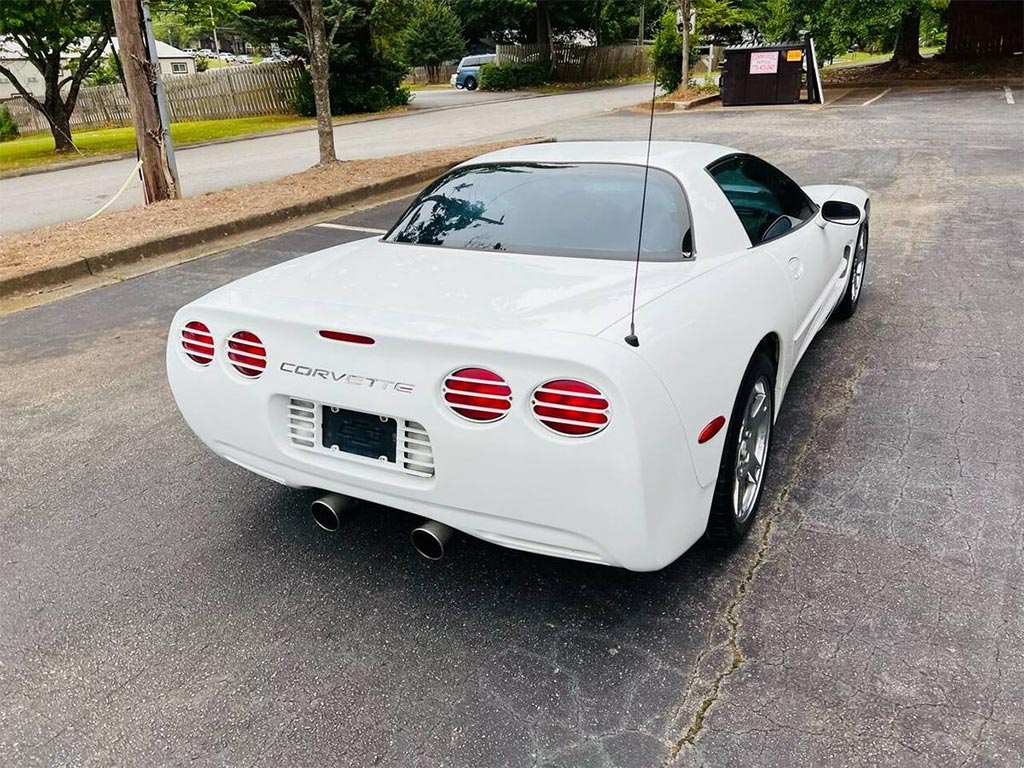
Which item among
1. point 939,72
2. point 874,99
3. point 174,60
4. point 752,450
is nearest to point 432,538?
point 752,450

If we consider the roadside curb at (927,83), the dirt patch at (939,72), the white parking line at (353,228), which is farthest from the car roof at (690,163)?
the dirt patch at (939,72)

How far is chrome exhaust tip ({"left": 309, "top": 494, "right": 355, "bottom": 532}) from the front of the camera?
283 centimetres

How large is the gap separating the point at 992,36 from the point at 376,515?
35993mm

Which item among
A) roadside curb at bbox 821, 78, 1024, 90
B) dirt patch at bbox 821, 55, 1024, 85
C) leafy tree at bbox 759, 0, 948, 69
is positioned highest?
leafy tree at bbox 759, 0, 948, 69

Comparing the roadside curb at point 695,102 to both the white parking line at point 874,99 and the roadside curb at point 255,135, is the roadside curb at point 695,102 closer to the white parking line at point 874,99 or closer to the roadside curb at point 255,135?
the white parking line at point 874,99

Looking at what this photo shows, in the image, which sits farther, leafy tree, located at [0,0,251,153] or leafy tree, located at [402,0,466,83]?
leafy tree, located at [402,0,466,83]

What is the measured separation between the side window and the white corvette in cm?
3

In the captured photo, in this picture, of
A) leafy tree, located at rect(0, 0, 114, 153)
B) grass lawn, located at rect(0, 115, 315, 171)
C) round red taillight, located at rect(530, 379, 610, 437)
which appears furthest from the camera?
grass lawn, located at rect(0, 115, 315, 171)

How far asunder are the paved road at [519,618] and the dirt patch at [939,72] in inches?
1053

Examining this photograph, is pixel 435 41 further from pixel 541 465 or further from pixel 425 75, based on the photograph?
pixel 541 465

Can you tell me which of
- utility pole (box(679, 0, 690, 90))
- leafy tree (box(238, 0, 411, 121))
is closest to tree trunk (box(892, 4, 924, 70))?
utility pole (box(679, 0, 690, 90))

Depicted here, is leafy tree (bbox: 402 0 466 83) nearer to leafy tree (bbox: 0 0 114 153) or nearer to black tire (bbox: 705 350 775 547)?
leafy tree (bbox: 0 0 114 153)

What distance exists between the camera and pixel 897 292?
6074 millimetres

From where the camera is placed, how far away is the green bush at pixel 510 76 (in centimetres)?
3684
